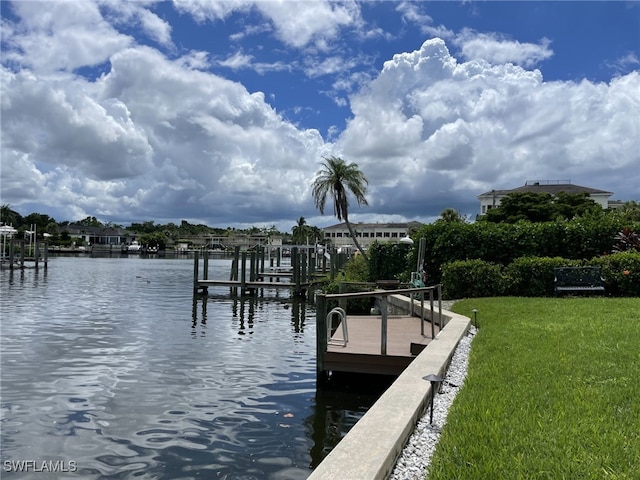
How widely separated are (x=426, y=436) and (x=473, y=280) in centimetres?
1353

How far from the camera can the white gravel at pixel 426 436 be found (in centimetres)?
399

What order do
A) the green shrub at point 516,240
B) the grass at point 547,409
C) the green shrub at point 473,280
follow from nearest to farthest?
the grass at point 547,409 → the green shrub at point 473,280 → the green shrub at point 516,240

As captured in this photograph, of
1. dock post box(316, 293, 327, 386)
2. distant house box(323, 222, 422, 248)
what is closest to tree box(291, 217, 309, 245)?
distant house box(323, 222, 422, 248)

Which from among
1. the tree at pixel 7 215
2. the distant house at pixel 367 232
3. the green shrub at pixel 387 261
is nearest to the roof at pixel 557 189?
the distant house at pixel 367 232

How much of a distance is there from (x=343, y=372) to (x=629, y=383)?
5.52 metres

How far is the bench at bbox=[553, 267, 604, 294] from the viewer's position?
1645 centimetres

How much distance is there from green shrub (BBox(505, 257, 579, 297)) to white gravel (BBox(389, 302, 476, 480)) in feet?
35.1

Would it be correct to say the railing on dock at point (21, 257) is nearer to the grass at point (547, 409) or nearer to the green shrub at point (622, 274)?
the green shrub at point (622, 274)

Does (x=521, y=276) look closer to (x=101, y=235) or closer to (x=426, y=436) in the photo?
(x=426, y=436)

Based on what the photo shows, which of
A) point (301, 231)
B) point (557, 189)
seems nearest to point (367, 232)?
point (301, 231)

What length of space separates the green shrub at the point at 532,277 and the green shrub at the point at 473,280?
378mm

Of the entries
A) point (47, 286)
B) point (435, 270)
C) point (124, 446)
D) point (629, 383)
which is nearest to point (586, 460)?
point (629, 383)

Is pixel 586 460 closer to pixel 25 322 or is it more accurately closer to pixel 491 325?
pixel 491 325

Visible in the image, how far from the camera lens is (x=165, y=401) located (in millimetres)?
8977
